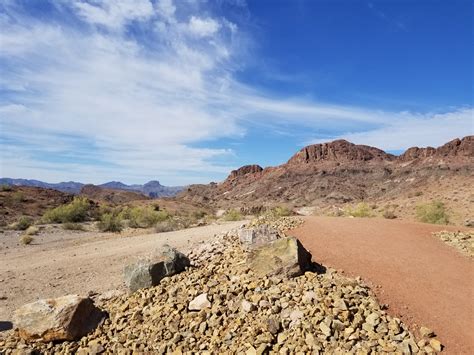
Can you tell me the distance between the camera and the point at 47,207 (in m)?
43.2

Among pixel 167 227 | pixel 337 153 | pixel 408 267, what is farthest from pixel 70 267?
pixel 337 153

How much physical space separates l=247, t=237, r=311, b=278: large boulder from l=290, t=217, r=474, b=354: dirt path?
3.84 ft

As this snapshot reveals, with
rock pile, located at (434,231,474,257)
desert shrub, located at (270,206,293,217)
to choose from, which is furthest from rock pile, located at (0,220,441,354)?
desert shrub, located at (270,206,293,217)

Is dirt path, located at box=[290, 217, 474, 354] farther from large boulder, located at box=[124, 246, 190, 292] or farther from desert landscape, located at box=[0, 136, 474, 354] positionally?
large boulder, located at box=[124, 246, 190, 292]

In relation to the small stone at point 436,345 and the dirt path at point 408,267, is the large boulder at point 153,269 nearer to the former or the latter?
the dirt path at point 408,267

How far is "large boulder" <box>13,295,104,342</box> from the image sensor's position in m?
7.73

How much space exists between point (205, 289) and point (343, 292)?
2950 millimetres

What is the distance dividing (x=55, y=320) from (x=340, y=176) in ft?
259

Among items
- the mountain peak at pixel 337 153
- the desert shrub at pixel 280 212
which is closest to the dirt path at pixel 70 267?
→ the desert shrub at pixel 280 212

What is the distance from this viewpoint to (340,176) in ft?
270

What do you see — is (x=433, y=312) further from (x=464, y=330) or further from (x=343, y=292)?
(x=343, y=292)

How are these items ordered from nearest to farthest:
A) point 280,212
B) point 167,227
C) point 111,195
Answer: point 167,227 → point 280,212 → point 111,195

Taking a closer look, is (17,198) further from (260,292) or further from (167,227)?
(260,292)

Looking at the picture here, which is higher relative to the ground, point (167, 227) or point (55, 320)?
point (167, 227)
